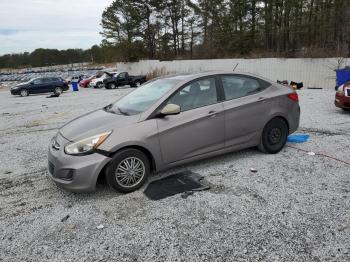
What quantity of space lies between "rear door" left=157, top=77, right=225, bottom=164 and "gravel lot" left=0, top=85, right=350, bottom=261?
0.49 metres

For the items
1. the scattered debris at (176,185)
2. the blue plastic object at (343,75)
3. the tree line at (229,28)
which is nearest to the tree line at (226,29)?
the tree line at (229,28)

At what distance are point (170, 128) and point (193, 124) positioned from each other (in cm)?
38

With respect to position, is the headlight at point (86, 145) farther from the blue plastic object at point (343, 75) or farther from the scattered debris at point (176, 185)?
the blue plastic object at point (343, 75)

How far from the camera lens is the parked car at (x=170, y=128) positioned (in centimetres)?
373

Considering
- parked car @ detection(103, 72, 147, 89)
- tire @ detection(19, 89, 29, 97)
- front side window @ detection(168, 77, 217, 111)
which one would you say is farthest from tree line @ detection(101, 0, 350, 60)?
tire @ detection(19, 89, 29, 97)

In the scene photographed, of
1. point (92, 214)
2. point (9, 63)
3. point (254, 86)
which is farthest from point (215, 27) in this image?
point (9, 63)

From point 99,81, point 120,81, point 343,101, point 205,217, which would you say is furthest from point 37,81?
point 205,217

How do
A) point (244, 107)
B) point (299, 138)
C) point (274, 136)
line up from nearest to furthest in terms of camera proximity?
point (244, 107) < point (274, 136) < point (299, 138)

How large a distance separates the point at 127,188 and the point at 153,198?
0.39 metres

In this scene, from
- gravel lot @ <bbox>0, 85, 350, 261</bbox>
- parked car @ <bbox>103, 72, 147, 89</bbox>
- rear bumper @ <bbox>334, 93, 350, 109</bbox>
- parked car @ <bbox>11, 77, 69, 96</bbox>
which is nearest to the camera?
gravel lot @ <bbox>0, 85, 350, 261</bbox>

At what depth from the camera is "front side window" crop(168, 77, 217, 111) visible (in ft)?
14.1

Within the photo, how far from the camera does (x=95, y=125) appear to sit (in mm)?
4039

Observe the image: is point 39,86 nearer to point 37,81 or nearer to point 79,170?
point 37,81

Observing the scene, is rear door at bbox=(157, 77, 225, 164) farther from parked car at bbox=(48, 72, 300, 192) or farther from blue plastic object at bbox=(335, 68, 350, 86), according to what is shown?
blue plastic object at bbox=(335, 68, 350, 86)
